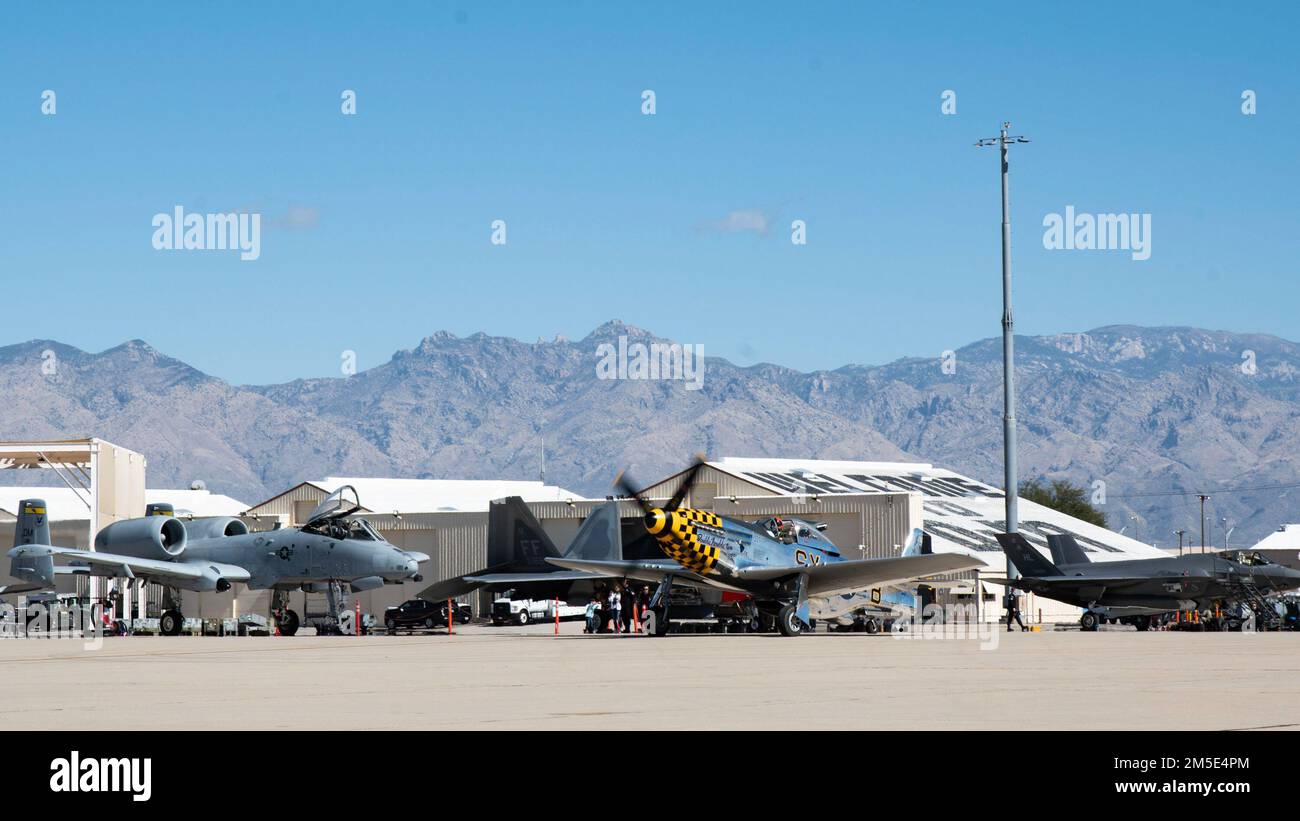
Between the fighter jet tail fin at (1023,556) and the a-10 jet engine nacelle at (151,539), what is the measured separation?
2407 centimetres

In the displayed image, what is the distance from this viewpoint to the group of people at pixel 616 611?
139 feet

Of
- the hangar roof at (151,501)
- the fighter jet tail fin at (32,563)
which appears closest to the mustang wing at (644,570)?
the fighter jet tail fin at (32,563)

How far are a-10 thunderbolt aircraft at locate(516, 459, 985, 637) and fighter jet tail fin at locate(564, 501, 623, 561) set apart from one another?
29.0 ft

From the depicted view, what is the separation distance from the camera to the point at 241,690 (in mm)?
16172

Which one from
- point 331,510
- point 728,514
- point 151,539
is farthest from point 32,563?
point 728,514

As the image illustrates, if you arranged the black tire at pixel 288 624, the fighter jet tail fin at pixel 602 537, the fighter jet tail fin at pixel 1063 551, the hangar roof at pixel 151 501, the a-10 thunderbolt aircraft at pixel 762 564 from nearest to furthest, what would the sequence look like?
the a-10 thunderbolt aircraft at pixel 762 564, the black tire at pixel 288 624, the fighter jet tail fin at pixel 602 537, the fighter jet tail fin at pixel 1063 551, the hangar roof at pixel 151 501

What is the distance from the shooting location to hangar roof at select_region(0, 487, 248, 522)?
278 feet

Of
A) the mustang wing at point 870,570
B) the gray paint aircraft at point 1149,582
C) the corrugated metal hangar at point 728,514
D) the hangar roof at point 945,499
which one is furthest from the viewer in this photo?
the hangar roof at point 945,499

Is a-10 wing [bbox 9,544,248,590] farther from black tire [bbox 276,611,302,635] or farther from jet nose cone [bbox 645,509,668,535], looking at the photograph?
jet nose cone [bbox 645,509,668,535]

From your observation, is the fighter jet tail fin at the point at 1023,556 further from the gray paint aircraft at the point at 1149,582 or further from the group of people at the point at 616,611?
the group of people at the point at 616,611

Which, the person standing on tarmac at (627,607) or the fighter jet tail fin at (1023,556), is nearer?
the person standing on tarmac at (627,607)
